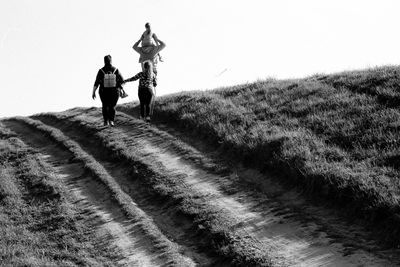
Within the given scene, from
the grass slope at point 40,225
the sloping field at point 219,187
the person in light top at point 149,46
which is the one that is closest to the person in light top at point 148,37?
the person in light top at point 149,46

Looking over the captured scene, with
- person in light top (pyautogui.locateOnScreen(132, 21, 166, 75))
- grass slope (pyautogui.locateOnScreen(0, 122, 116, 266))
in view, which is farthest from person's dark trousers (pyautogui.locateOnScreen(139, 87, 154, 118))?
grass slope (pyautogui.locateOnScreen(0, 122, 116, 266))

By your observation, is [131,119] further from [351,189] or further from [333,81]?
[351,189]

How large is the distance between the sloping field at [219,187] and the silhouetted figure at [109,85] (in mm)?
605

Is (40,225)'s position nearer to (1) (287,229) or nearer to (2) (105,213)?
(2) (105,213)

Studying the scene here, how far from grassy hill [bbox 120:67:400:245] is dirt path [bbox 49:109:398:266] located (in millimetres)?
735

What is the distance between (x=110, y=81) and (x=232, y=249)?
11.2 meters

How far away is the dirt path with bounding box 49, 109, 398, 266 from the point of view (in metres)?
8.94

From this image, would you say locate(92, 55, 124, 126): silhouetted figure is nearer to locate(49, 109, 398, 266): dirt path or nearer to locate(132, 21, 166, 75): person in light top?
locate(132, 21, 166, 75): person in light top

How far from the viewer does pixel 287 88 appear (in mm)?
21141

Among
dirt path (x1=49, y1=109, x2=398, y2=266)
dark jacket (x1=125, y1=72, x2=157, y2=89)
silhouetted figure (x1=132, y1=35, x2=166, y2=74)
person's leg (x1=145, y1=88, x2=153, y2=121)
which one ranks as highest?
silhouetted figure (x1=132, y1=35, x2=166, y2=74)

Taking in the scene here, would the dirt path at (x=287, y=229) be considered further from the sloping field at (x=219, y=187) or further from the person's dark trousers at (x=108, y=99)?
the person's dark trousers at (x=108, y=99)

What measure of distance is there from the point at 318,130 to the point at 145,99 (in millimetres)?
7010

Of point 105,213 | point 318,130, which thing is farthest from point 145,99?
point 105,213

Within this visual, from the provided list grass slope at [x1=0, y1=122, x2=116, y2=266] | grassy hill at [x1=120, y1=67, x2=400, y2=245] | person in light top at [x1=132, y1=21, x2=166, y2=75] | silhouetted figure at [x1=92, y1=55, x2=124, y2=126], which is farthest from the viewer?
person in light top at [x1=132, y1=21, x2=166, y2=75]
